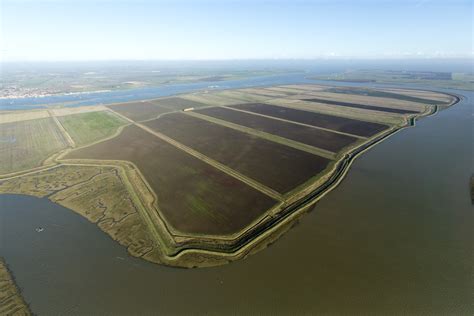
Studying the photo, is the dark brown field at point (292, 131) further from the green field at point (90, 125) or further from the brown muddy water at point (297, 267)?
the green field at point (90, 125)

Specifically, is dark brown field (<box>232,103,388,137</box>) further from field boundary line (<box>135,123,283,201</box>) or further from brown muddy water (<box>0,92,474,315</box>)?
field boundary line (<box>135,123,283,201</box>)

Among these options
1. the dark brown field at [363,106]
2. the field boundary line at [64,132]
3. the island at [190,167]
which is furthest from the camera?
the dark brown field at [363,106]

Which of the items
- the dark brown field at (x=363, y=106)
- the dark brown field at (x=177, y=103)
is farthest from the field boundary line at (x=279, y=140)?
the dark brown field at (x=363, y=106)

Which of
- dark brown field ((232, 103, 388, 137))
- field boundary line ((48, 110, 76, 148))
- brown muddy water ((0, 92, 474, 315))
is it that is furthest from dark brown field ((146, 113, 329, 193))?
dark brown field ((232, 103, 388, 137))

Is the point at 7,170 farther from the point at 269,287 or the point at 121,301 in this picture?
the point at 269,287

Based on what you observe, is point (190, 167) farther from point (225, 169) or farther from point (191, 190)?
point (191, 190)

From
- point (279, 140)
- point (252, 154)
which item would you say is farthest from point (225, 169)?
point (279, 140)
